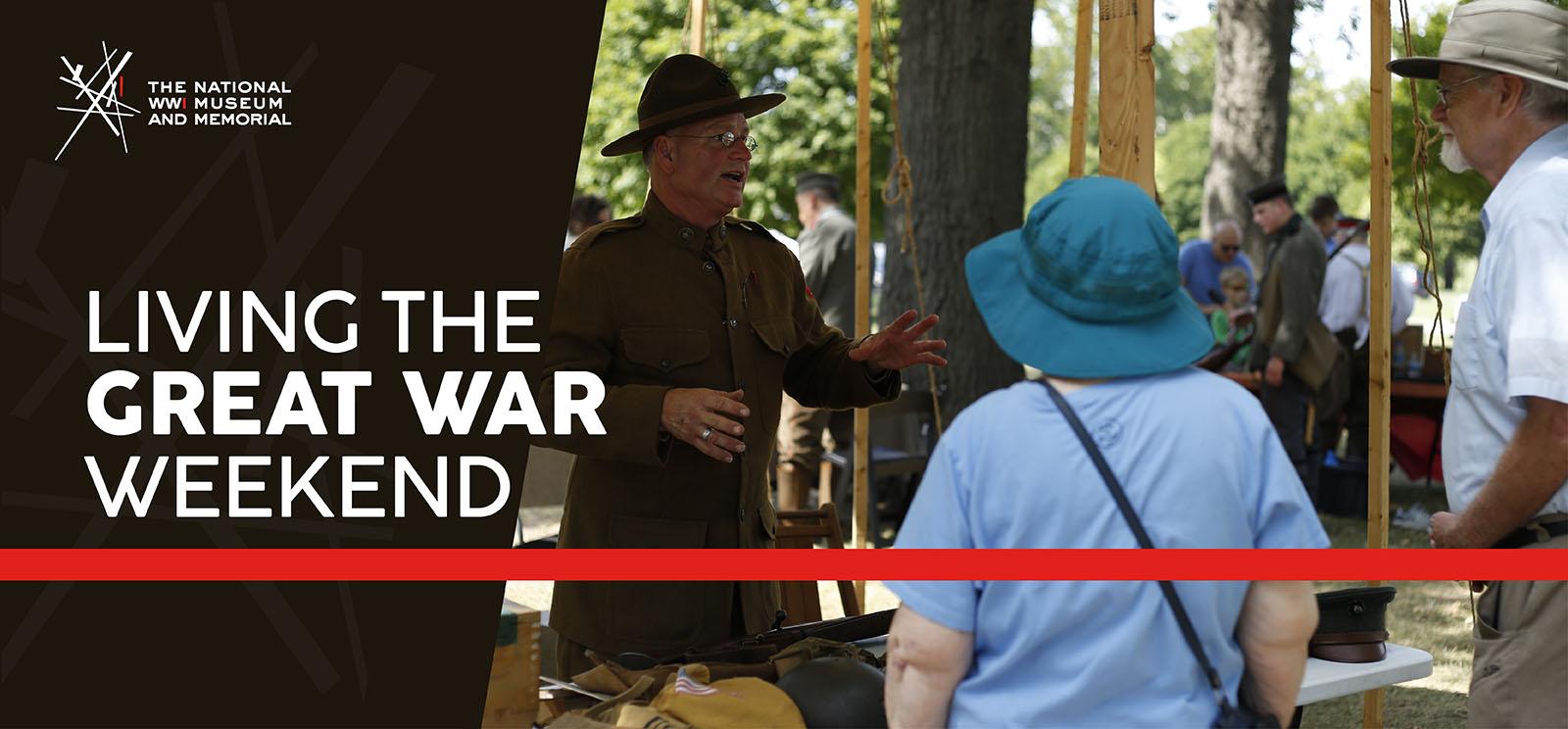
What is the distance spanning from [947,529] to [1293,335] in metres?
7.02

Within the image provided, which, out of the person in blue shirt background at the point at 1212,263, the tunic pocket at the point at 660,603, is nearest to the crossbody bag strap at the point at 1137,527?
the tunic pocket at the point at 660,603

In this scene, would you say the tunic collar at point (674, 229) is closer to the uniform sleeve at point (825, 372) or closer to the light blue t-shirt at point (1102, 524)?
the uniform sleeve at point (825, 372)

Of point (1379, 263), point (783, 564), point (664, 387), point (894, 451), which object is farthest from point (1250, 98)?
point (783, 564)

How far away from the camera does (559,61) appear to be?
4465mm

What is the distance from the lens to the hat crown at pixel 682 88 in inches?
133

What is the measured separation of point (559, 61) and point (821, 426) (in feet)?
11.9

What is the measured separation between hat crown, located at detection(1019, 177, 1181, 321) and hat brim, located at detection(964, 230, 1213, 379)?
0.02 meters

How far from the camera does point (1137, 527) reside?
1905mm

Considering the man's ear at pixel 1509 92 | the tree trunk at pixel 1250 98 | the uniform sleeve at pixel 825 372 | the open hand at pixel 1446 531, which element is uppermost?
the tree trunk at pixel 1250 98

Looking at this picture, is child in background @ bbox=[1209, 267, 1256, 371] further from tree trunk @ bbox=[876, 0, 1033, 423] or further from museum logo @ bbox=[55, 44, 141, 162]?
museum logo @ bbox=[55, 44, 141, 162]

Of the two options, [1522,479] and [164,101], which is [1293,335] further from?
[164,101]

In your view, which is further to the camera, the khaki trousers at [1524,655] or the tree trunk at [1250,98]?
the tree trunk at [1250,98]

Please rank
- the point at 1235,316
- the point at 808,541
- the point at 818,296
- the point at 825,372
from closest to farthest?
the point at 825,372, the point at 808,541, the point at 818,296, the point at 1235,316

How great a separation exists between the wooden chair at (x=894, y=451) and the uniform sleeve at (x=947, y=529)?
17.4ft
